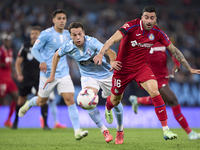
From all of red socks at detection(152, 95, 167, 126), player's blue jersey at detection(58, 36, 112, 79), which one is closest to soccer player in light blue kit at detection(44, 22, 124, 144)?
player's blue jersey at detection(58, 36, 112, 79)

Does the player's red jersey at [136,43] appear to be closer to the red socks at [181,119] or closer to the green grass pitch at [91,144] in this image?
the green grass pitch at [91,144]

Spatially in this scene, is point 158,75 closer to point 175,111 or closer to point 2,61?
point 175,111

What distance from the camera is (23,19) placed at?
1559 cm

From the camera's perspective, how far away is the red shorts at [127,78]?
17.7 ft

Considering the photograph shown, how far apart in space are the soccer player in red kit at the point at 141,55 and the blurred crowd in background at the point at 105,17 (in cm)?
780

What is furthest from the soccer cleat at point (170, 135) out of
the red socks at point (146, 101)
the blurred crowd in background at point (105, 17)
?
the blurred crowd in background at point (105, 17)

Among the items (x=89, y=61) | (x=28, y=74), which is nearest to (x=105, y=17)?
(x=28, y=74)

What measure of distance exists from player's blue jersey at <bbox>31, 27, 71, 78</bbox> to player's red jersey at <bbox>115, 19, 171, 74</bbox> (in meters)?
1.58

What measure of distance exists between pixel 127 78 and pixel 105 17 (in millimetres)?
→ 12758

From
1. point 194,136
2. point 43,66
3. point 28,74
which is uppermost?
point 43,66

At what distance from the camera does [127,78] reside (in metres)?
5.56

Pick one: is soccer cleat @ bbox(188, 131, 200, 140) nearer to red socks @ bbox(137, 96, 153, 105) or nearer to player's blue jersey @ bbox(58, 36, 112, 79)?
red socks @ bbox(137, 96, 153, 105)

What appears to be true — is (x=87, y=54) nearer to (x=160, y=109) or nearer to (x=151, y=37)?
(x=151, y=37)

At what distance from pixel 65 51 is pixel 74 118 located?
50.4 inches
